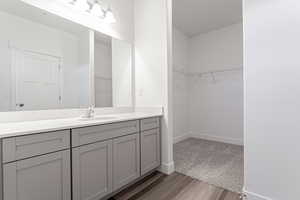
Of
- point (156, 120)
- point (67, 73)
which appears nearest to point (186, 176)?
point (156, 120)

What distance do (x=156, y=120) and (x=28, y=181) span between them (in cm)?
146

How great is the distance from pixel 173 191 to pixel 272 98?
1.40 m

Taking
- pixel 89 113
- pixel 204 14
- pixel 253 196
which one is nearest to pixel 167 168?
pixel 253 196

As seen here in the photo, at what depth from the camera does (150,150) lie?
198 centimetres

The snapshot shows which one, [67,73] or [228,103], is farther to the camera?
[228,103]

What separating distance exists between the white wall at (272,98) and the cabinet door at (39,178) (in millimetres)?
1689

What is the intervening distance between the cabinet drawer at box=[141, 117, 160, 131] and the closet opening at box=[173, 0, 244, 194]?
0.87 m

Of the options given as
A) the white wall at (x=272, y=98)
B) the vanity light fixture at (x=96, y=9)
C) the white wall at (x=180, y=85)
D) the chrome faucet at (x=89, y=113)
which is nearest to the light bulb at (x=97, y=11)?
the vanity light fixture at (x=96, y=9)

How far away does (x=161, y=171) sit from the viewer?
2150 mm

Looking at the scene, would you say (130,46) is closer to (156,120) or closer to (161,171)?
(156,120)

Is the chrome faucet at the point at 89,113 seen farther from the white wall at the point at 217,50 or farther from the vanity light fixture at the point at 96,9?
the white wall at the point at 217,50

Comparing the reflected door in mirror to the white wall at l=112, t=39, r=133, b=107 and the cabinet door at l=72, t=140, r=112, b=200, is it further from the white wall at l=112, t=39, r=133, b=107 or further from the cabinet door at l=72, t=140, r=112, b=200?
the white wall at l=112, t=39, r=133, b=107

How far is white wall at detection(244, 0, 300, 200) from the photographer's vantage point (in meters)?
1.28

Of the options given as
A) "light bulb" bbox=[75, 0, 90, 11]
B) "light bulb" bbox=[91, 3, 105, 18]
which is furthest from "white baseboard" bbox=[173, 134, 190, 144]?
"light bulb" bbox=[75, 0, 90, 11]
